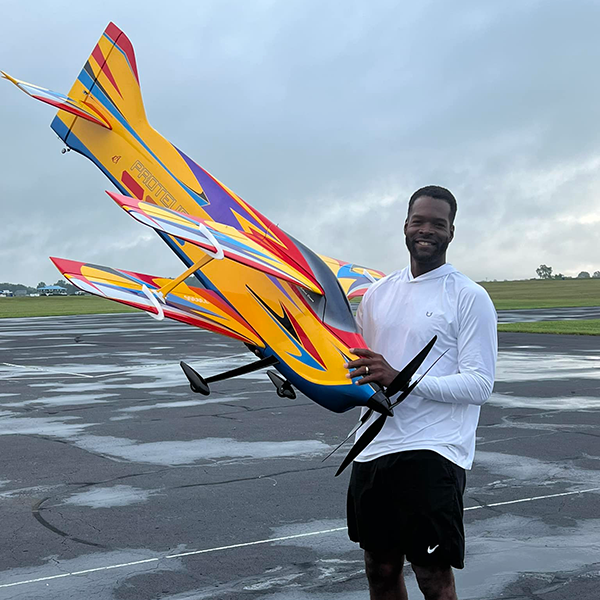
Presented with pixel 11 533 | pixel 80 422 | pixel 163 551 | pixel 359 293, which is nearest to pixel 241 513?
pixel 163 551

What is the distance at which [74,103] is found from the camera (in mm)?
5227

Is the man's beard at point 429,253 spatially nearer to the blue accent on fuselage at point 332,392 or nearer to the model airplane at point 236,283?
the model airplane at point 236,283

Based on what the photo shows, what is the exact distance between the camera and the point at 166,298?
13.4 ft

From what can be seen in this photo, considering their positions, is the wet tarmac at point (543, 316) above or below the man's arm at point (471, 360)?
above

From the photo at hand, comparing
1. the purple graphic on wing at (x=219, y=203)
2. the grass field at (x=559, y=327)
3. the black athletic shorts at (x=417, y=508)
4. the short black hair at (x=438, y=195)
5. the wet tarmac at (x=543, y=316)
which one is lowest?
the black athletic shorts at (x=417, y=508)

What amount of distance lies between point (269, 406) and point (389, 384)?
9.42 metres

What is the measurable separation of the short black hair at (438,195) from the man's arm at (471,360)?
432 mm

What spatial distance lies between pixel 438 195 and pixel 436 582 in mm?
1768

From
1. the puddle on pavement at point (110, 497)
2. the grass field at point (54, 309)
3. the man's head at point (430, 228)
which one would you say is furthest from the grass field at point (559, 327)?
the man's head at point (430, 228)

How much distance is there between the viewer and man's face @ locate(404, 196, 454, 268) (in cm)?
367

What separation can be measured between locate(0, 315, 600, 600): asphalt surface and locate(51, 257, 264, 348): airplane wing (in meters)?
2.07

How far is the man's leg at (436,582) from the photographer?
11.5 feet

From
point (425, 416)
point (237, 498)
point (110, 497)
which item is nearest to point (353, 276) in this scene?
point (425, 416)

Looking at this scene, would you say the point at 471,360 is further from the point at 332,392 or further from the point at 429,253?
the point at 332,392
